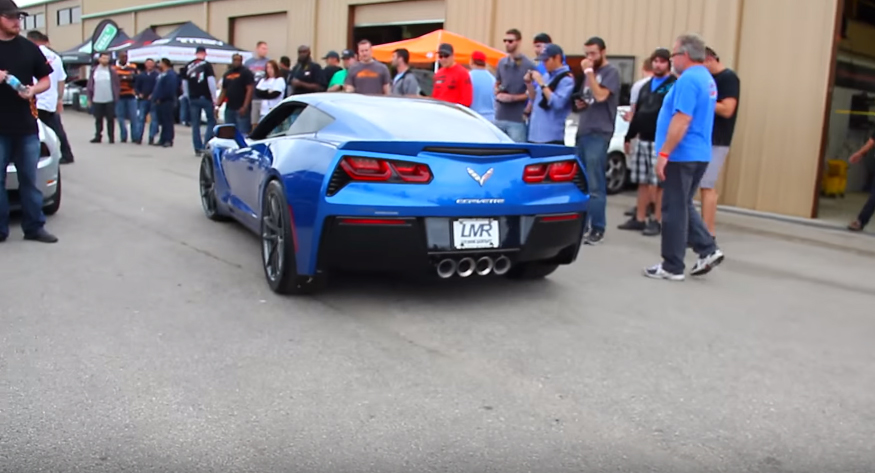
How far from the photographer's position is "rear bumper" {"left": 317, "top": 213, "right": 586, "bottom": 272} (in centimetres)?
469

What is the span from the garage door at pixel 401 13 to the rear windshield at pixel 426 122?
10921 millimetres

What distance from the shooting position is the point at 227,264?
612cm

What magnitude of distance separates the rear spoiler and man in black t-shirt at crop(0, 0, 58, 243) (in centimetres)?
306

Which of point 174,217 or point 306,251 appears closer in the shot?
point 306,251

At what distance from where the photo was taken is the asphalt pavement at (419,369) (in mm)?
3133

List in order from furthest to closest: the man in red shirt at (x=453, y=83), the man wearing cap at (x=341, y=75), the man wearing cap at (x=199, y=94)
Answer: the man wearing cap at (x=199, y=94) → the man wearing cap at (x=341, y=75) → the man in red shirt at (x=453, y=83)

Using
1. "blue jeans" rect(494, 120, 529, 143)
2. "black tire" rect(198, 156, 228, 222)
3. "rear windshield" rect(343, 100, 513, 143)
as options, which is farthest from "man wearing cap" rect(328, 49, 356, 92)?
"rear windshield" rect(343, 100, 513, 143)

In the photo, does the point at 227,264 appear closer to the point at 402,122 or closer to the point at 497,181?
the point at 402,122

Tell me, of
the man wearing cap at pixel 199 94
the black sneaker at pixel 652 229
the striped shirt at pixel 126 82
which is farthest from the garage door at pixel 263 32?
the black sneaker at pixel 652 229

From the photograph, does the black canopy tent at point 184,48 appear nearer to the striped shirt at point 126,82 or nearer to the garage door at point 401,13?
the striped shirt at point 126,82

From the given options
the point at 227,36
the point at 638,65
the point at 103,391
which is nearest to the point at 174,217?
the point at 103,391

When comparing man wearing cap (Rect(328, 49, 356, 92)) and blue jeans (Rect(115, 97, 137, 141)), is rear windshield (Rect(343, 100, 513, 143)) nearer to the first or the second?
man wearing cap (Rect(328, 49, 356, 92))

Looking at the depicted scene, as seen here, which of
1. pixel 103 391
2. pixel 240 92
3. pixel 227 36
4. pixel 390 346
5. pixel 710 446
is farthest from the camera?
pixel 227 36

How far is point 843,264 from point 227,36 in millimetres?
21532
